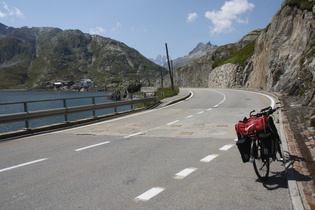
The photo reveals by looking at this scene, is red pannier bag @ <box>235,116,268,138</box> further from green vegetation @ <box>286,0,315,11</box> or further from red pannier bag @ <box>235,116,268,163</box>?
green vegetation @ <box>286,0,315,11</box>

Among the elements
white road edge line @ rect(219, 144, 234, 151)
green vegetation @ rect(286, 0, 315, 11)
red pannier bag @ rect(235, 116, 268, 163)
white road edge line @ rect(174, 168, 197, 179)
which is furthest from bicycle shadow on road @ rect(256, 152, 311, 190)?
green vegetation @ rect(286, 0, 315, 11)

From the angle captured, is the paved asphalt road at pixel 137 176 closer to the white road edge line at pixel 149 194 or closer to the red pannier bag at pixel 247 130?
the white road edge line at pixel 149 194

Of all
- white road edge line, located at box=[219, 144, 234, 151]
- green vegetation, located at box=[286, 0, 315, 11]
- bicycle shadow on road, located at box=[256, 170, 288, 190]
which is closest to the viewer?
bicycle shadow on road, located at box=[256, 170, 288, 190]

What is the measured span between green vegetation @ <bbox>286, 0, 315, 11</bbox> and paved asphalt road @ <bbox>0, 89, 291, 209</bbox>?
3105 centimetres

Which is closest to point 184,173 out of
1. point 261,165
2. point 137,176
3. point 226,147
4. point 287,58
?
point 137,176

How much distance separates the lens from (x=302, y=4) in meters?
35.9

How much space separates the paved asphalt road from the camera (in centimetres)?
426

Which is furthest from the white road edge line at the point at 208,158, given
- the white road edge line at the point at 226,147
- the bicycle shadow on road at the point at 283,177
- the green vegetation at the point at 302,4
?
the green vegetation at the point at 302,4

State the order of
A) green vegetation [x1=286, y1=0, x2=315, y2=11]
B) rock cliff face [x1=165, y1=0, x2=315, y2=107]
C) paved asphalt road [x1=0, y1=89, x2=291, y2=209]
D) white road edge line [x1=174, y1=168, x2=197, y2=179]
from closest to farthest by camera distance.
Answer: paved asphalt road [x1=0, y1=89, x2=291, y2=209] < white road edge line [x1=174, y1=168, x2=197, y2=179] < rock cliff face [x1=165, y1=0, x2=315, y2=107] < green vegetation [x1=286, y1=0, x2=315, y2=11]

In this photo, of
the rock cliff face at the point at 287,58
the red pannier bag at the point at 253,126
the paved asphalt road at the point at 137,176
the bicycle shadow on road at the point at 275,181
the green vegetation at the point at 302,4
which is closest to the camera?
the paved asphalt road at the point at 137,176

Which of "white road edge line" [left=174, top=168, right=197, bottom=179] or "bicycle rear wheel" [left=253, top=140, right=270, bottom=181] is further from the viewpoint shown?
"white road edge line" [left=174, top=168, right=197, bottom=179]

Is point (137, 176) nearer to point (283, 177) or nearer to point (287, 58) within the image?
point (283, 177)

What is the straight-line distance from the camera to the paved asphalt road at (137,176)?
4262 millimetres

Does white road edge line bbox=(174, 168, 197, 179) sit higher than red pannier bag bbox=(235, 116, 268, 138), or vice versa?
red pannier bag bbox=(235, 116, 268, 138)
